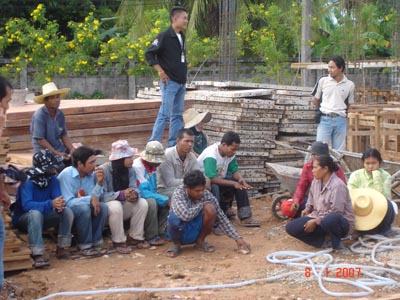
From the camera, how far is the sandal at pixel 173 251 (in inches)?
304

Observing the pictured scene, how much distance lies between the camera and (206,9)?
22.9 metres

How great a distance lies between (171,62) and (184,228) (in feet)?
9.23

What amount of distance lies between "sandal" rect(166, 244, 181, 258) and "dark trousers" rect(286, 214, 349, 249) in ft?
3.90

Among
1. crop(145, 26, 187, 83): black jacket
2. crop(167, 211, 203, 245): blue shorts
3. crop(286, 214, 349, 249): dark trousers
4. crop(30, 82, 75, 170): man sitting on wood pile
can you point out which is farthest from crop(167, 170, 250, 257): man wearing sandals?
crop(145, 26, 187, 83): black jacket

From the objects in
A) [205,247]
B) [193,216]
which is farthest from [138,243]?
[193,216]

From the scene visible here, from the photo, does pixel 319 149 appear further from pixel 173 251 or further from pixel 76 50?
pixel 76 50

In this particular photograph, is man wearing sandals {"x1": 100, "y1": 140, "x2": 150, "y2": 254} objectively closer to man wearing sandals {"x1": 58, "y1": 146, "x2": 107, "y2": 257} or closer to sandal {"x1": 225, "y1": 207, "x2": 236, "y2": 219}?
man wearing sandals {"x1": 58, "y1": 146, "x2": 107, "y2": 257}

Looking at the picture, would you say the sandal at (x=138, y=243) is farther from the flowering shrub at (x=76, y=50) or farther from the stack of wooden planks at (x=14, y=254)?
the flowering shrub at (x=76, y=50)

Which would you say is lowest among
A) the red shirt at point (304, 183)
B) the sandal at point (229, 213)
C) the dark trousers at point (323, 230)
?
the sandal at point (229, 213)

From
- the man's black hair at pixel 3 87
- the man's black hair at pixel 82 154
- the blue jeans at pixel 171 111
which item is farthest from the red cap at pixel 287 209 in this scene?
the man's black hair at pixel 3 87

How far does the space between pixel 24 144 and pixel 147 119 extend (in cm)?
195

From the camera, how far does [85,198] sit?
25.3 ft

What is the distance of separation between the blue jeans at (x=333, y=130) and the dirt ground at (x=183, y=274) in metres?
2.34

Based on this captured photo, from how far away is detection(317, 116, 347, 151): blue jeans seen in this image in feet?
33.4
